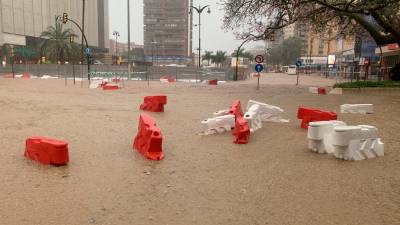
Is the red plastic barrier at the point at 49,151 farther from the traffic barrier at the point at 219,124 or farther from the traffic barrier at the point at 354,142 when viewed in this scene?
the traffic barrier at the point at 354,142

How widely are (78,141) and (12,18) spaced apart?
279ft

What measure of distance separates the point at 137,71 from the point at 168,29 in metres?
64.1

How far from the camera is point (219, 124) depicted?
9.52 meters

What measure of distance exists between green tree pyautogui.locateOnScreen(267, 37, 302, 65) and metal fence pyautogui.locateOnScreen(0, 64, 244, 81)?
249 feet

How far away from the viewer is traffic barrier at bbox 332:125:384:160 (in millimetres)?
6719

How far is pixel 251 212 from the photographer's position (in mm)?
4551

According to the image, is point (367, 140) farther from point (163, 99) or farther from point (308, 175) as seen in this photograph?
point (163, 99)

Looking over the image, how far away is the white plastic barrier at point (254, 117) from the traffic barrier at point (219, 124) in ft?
1.33

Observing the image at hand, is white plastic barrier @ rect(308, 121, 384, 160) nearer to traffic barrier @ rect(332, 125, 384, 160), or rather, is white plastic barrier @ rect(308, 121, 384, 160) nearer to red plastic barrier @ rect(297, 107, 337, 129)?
traffic barrier @ rect(332, 125, 384, 160)

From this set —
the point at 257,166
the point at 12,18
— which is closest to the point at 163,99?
the point at 257,166

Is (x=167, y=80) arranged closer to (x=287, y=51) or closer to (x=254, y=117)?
(x=254, y=117)

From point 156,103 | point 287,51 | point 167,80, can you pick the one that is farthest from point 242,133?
point 287,51

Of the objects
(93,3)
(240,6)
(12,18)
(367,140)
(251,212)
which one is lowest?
(251,212)

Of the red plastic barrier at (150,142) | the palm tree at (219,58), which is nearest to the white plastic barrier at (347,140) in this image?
the red plastic barrier at (150,142)
